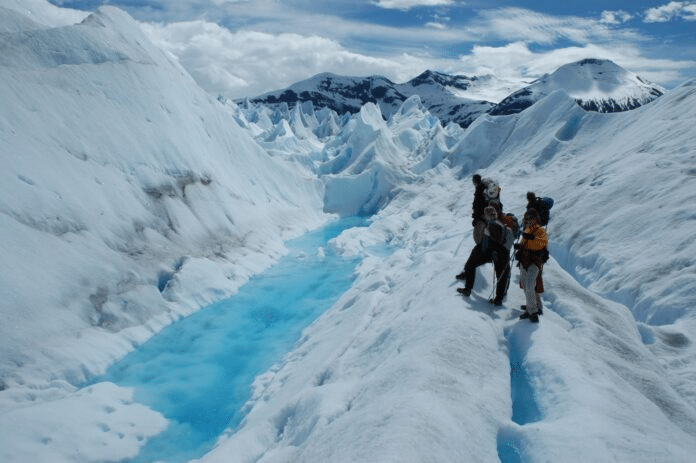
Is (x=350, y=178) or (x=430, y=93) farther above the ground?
(x=430, y=93)

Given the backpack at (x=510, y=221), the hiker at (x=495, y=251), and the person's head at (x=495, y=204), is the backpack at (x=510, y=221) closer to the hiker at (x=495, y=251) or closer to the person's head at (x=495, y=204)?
the hiker at (x=495, y=251)

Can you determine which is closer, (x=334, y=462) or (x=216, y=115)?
(x=334, y=462)

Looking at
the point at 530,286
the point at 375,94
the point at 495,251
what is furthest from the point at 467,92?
the point at 530,286

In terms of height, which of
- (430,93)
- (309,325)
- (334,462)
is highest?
(430,93)

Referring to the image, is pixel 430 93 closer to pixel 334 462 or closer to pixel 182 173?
pixel 182 173

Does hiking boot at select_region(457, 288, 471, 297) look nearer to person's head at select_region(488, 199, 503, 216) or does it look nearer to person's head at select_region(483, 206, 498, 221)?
person's head at select_region(483, 206, 498, 221)

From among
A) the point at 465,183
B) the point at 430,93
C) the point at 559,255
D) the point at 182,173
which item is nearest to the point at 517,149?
the point at 465,183

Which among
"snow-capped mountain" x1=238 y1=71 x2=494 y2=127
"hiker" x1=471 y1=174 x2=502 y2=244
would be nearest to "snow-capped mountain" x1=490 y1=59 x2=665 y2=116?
"snow-capped mountain" x1=238 y1=71 x2=494 y2=127

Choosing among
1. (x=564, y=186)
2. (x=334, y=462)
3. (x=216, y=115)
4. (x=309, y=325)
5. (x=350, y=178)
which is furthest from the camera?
(x=350, y=178)
